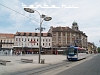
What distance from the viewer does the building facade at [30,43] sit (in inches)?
3179

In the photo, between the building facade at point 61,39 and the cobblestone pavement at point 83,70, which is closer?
the cobblestone pavement at point 83,70

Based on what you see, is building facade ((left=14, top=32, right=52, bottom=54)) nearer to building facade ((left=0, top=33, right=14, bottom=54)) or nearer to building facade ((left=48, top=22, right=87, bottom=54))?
building facade ((left=48, top=22, right=87, bottom=54))

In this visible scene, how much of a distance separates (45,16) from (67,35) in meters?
65.7

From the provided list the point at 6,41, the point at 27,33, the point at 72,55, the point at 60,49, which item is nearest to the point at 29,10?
the point at 72,55

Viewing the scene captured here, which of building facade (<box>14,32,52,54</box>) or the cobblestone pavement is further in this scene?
building facade (<box>14,32,52,54</box>)

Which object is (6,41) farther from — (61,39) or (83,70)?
(83,70)

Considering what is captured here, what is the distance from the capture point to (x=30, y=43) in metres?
84.1

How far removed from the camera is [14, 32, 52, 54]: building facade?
265 feet

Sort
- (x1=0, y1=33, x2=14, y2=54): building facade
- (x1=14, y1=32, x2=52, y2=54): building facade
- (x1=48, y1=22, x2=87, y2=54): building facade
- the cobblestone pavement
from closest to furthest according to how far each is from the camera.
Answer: the cobblestone pavement → (x1=14, y1=32, x2=52, y2=54): building facade → (x1=48, y1=22, x2=87, y2=54): building facade → (x1=0, y1=33, x2=14, y2=54): building facade

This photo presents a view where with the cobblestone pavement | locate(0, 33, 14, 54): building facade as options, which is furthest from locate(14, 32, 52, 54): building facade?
the cobblestone pavement

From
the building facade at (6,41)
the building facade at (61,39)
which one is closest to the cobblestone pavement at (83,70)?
the building facade at (61,39)

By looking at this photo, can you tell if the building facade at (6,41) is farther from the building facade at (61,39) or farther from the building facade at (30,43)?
the building facade at (61,39)

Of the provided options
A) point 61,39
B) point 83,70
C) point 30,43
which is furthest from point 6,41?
point 83,70

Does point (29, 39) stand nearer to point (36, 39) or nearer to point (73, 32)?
point (36, 39)
